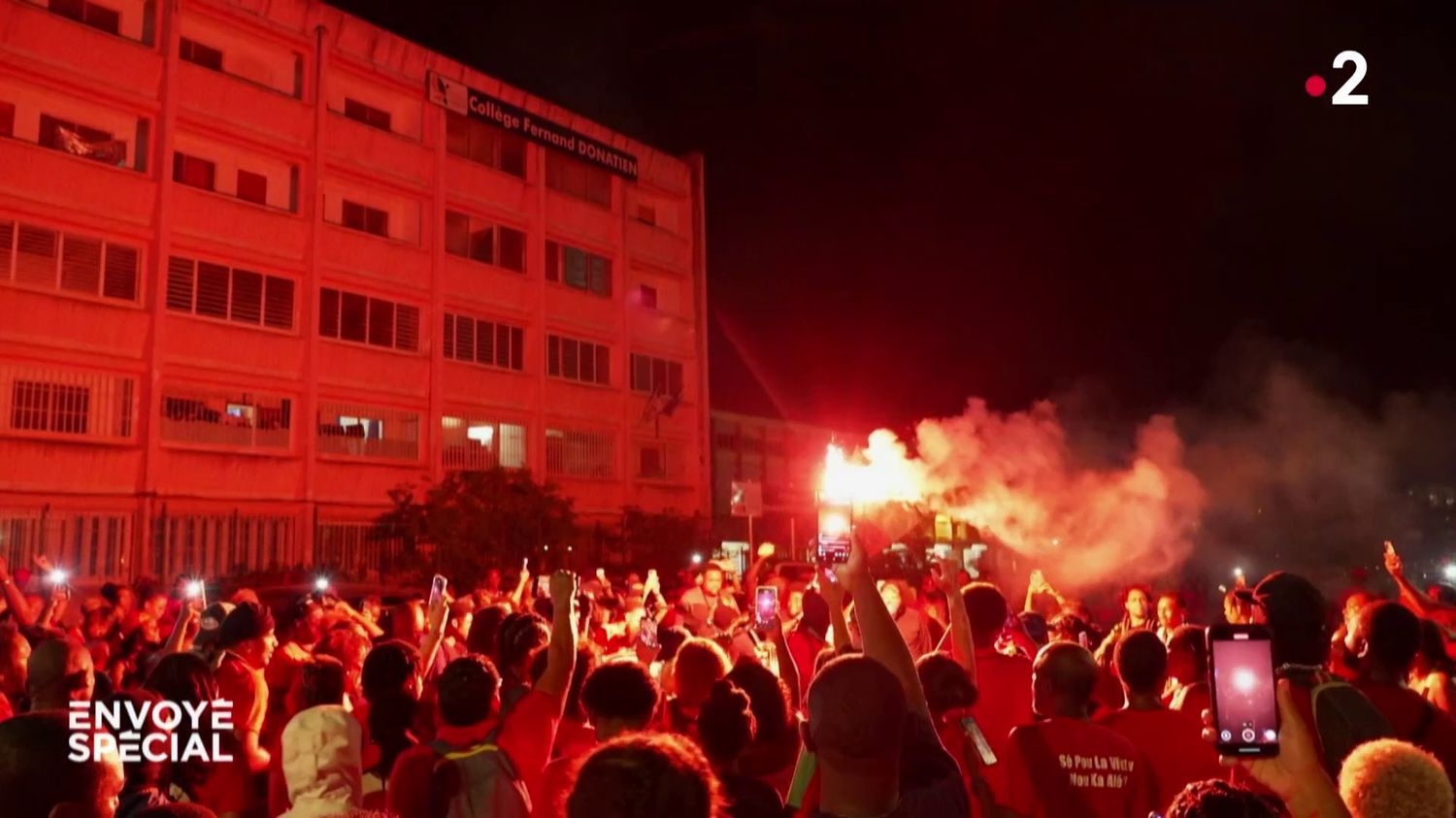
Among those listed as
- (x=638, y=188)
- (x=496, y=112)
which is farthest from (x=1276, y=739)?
(x=638, y=188)

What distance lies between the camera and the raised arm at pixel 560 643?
4.64 meters

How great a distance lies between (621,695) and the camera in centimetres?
400

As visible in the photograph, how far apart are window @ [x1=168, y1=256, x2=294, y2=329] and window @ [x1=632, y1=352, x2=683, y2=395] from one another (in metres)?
12.6

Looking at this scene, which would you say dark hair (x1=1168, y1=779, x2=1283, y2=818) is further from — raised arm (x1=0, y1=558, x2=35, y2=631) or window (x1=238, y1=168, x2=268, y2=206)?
window (x1=238, y1=168, x2=268, y2=206)

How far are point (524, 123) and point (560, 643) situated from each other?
29.9 m

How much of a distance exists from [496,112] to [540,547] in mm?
13099

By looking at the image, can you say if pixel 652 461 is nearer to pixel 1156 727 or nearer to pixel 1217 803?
pixel 1156 727

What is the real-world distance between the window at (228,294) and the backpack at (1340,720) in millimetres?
24898

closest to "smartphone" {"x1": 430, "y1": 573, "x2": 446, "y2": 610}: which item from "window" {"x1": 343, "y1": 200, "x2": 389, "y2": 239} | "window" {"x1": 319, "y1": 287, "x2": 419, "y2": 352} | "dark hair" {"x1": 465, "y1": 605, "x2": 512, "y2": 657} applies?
"dark hair" {"x1": 465, "y1": 605, "x2": 512, "y2": 657}

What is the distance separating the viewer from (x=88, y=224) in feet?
73.7

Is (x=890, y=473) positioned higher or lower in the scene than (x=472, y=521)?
higher

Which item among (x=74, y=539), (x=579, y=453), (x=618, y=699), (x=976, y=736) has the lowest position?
(x=976, y=736)

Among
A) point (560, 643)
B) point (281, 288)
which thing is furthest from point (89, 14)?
point (560, 643)

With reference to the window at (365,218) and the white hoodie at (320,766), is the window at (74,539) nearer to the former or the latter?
the window at (365,218)
